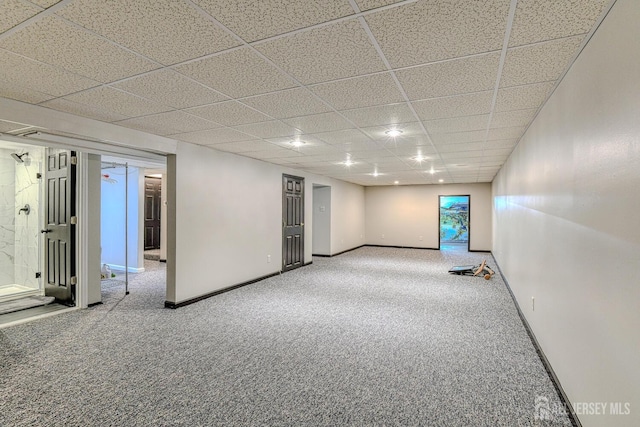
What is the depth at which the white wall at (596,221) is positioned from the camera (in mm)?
1271

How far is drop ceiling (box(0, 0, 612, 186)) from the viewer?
144 cm

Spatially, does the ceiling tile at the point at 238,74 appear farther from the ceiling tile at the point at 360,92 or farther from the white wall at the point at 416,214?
the white wall at the point at 416,214

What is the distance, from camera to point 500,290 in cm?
512

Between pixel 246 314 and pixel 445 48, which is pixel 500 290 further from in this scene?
pixel 445 48

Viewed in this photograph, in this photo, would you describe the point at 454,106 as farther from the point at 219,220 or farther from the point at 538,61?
the point at 219,220

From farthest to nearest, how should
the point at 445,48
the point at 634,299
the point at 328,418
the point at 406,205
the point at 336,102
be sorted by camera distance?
1. the point at 406,205
2. the point at 336,102
3. the point at 328,418
4. the point at 445,48
5. the point at 634,299

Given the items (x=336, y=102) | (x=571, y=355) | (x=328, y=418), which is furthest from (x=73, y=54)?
(x=571, y=355)

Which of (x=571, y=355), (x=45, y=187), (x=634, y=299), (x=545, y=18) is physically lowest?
(x=571, y=355)

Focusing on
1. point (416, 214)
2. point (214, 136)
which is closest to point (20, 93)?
point (214, 136)

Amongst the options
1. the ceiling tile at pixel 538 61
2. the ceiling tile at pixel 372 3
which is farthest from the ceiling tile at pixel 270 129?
the ceiling tile at pixel 538 61

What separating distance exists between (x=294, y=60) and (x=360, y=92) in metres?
0.69

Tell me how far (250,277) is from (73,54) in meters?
4.27

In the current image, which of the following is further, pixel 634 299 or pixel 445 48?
pixel 445 48

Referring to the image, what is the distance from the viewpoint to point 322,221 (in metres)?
9.00
